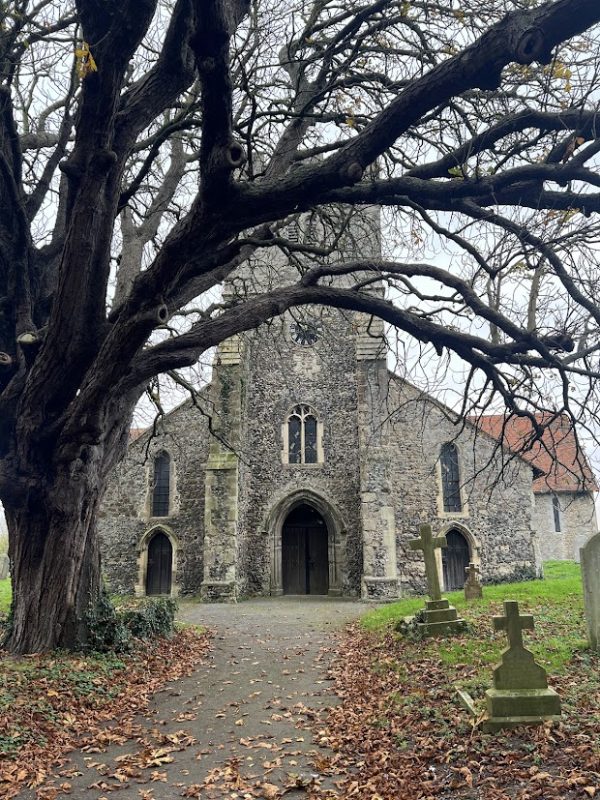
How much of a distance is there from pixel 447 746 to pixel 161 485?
16.2 m

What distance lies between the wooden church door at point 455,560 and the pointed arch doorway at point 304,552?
3861 millimetres

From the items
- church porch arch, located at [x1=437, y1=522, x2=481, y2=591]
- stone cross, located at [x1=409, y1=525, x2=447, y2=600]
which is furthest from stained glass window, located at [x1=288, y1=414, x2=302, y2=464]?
stone cross, located at [x1=409, y1=525, x2=447, y2=600]

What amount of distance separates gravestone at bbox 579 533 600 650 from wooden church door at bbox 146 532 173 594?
14.3m

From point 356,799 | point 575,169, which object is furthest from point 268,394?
point 356,799

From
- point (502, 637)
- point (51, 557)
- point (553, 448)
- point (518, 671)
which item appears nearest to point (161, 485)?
point (51, 557)

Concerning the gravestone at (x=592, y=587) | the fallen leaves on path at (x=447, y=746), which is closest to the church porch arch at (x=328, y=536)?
the fallen leaves on path at (x=447, y=746)

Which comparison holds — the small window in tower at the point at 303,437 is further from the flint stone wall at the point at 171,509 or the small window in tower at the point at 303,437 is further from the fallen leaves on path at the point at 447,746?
the fallen leaves on path at the point at 447,746

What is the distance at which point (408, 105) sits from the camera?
17.4ft

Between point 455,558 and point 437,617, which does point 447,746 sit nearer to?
point 437,617

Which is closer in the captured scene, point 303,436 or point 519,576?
point 519,576

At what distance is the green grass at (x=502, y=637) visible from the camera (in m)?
7.23

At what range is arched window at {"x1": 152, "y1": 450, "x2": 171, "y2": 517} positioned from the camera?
19750 millimetres

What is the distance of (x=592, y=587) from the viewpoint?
7.29 metres

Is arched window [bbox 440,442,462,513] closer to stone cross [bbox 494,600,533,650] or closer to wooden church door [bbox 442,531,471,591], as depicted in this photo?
wooden church door [bbox 442,531,471,591]
